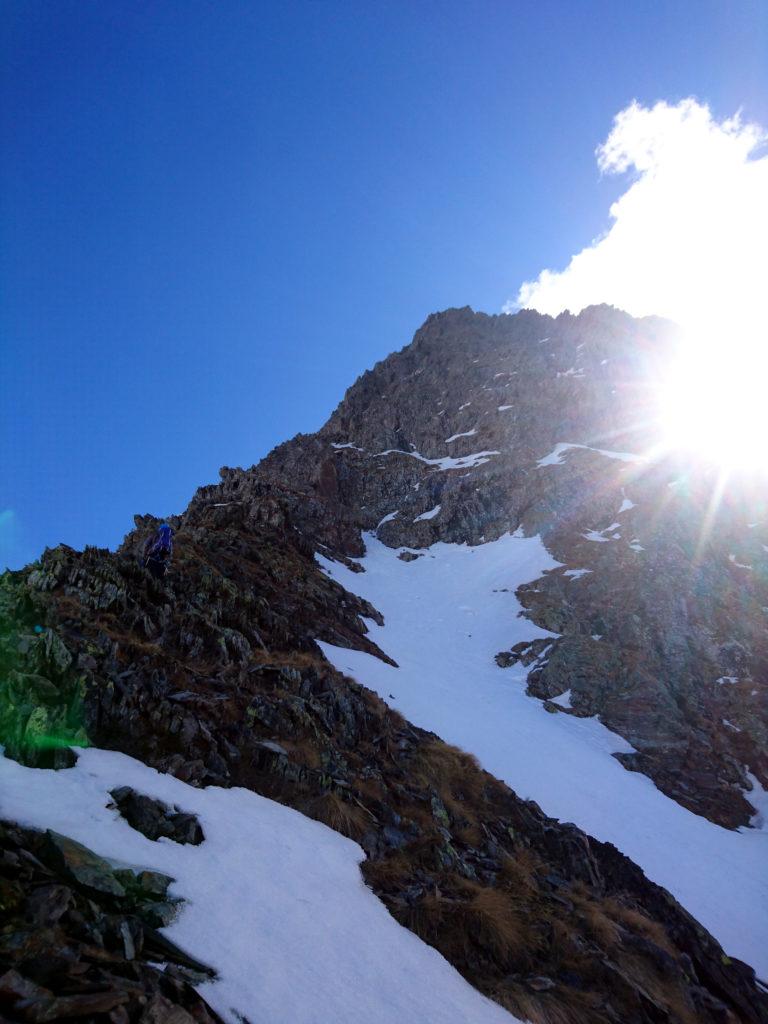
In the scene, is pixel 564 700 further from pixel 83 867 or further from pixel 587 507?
pixel 83 867

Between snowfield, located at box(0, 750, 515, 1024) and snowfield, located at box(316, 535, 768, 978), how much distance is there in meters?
13.5

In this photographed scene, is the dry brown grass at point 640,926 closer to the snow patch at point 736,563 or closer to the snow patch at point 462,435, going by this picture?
the snow patch at point 736,563

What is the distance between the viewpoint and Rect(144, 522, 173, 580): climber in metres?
18.2

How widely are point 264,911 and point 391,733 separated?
409 inches

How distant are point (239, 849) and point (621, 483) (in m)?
57.9

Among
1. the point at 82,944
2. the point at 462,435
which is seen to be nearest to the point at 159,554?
the point at 82,944

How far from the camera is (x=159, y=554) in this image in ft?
60.9

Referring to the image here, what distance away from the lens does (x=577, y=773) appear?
2334 cm

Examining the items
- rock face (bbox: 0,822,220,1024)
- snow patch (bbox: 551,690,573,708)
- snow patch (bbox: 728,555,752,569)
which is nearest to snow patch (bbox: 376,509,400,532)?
snow patch (bbox: 728,555,752,569)

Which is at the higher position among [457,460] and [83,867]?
[457,460]

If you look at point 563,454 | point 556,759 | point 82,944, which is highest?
point 563,454

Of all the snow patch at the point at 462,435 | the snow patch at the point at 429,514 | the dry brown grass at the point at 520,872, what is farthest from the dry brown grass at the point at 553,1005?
the snow patch at the point at 462,435

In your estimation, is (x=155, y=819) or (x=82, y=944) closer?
(x=82, y=944)

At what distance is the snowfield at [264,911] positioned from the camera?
5.34 m
